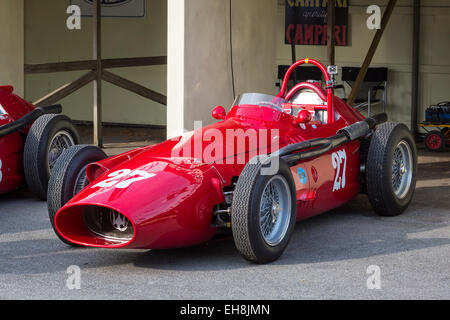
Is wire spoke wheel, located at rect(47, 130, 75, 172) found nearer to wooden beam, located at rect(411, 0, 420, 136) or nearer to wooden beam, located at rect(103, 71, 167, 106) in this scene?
wooden beam, located at rect(103, 71, 167, 106)

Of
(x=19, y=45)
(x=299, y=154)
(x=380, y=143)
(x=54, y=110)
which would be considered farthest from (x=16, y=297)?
(x=19, y=45)

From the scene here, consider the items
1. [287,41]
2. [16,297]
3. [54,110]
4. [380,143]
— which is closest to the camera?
[16,297]

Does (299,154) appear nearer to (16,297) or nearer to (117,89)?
(16,297)

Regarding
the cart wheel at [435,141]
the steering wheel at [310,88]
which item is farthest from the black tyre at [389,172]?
the cart wheel at [435,141]

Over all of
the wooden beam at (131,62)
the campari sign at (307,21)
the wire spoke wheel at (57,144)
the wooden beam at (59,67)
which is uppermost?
the campari sign at (307,21)

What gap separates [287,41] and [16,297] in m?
10.1

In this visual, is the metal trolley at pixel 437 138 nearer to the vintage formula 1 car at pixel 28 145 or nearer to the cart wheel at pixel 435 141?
the cart wheel at pixel 435 141

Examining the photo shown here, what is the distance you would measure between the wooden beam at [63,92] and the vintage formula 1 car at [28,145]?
2571 millimetres

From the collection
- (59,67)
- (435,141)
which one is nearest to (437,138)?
(435,141)

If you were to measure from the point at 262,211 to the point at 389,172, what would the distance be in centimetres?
196

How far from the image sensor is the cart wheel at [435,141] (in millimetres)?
12258

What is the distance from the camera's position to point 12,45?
42.6 ft

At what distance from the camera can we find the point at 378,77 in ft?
45.2

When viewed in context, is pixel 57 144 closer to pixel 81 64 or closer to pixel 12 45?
pixel 81 64
